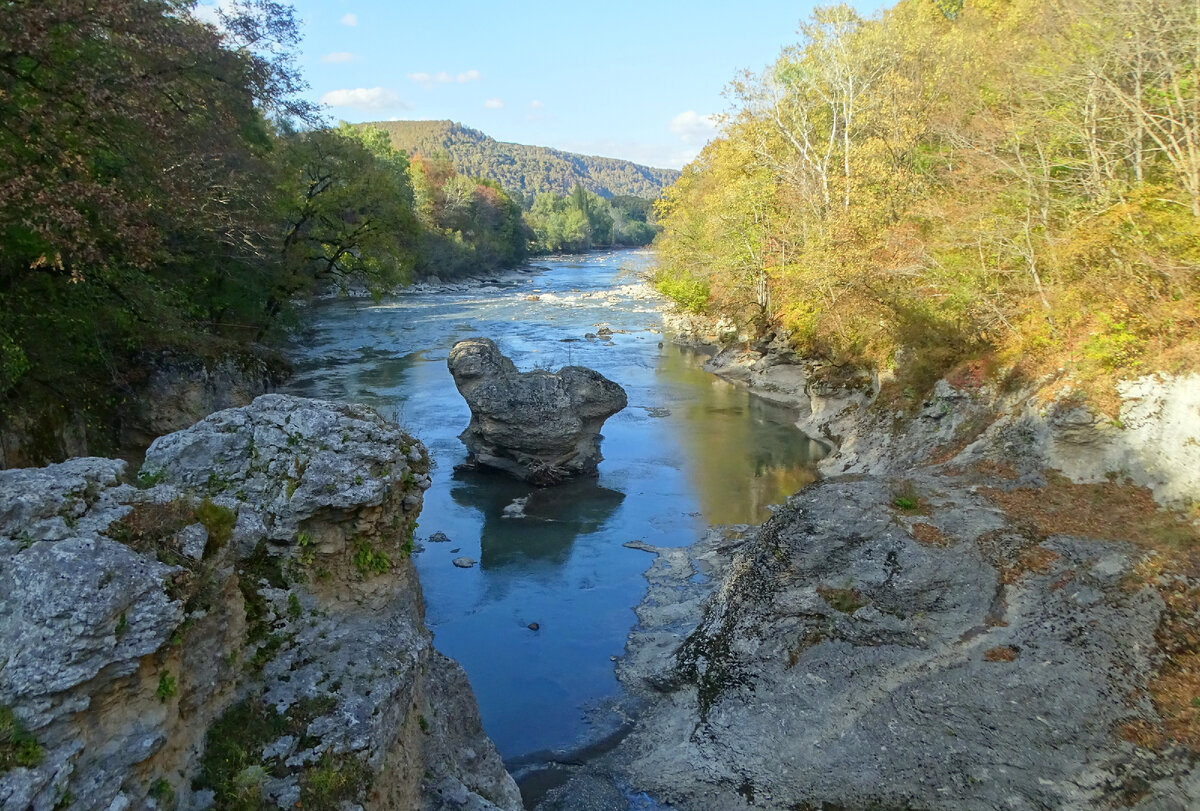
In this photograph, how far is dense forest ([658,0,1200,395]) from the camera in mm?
14578

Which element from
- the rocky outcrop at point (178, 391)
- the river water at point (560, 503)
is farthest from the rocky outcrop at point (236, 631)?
the rocky outcrop at point (178, 391)

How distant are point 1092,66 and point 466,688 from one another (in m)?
16.7

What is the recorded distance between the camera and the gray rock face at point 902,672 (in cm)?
923

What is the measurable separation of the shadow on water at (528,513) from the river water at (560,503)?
0.06m

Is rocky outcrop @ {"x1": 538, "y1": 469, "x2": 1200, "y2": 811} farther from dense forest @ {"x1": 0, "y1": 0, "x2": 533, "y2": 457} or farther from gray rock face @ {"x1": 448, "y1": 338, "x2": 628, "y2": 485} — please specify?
dense forest @ {"x1": 0, "y1": 0, "x2": 533, "y2": 457}

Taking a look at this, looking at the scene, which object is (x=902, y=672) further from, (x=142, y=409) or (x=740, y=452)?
(x=142, y=409)

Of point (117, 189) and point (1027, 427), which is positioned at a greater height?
point (117, 189)

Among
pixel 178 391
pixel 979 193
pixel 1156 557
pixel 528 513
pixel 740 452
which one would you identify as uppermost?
pixel 979 193

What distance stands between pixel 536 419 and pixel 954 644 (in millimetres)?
13729

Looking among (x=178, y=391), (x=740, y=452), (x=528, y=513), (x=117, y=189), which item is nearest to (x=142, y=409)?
(x=178, y=391)

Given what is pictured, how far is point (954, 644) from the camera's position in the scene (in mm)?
10820

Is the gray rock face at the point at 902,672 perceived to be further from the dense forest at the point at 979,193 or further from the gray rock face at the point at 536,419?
the gray rock face at the point at 536,419

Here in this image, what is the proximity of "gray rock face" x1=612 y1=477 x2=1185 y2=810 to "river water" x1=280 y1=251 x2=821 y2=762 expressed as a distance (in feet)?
4.90

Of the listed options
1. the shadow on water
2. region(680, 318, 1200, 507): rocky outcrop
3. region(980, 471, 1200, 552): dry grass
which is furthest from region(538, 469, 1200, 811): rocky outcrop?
the shadow on water
